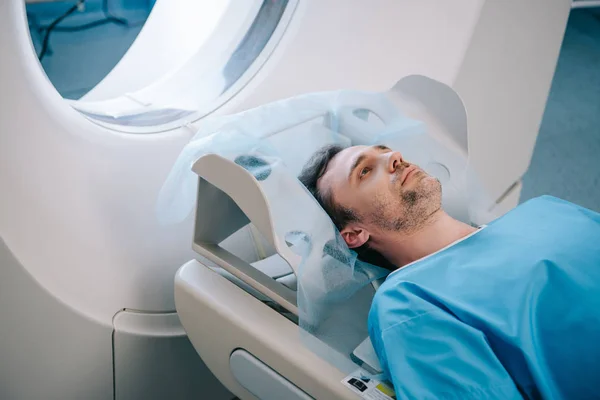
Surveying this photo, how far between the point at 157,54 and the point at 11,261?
36.6 inches

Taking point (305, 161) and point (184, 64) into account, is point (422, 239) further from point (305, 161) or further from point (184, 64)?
point (184, 64)

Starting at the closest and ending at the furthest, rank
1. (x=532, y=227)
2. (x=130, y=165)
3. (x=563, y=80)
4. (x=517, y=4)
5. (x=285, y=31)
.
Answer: (x=532, y=227) < (x=130, y=165) < (x=285, y=31) < (x=517, y=4) < (x=563, y=80)

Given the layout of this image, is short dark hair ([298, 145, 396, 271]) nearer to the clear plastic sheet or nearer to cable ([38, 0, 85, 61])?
the clear plastic sheet

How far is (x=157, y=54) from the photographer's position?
1925mm

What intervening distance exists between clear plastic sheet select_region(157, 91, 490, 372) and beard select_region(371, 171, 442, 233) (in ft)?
0.32

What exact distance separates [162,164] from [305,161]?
1.04 feet

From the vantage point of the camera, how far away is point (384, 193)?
4.30ft

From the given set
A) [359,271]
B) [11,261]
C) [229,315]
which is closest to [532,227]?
[359,271]

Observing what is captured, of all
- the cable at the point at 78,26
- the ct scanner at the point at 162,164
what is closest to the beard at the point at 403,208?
the ct scanner at the point at 162,164

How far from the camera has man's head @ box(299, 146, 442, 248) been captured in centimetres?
131

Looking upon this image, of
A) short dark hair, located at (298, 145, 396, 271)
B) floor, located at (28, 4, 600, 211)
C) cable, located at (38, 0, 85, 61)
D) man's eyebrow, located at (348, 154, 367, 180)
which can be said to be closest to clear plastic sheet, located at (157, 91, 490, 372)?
short dark hair, located at (298, 145, 396, 271)

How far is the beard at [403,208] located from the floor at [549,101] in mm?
1320

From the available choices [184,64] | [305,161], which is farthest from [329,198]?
[184,64]

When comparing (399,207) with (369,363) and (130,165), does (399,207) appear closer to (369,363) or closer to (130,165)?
(369,363)
